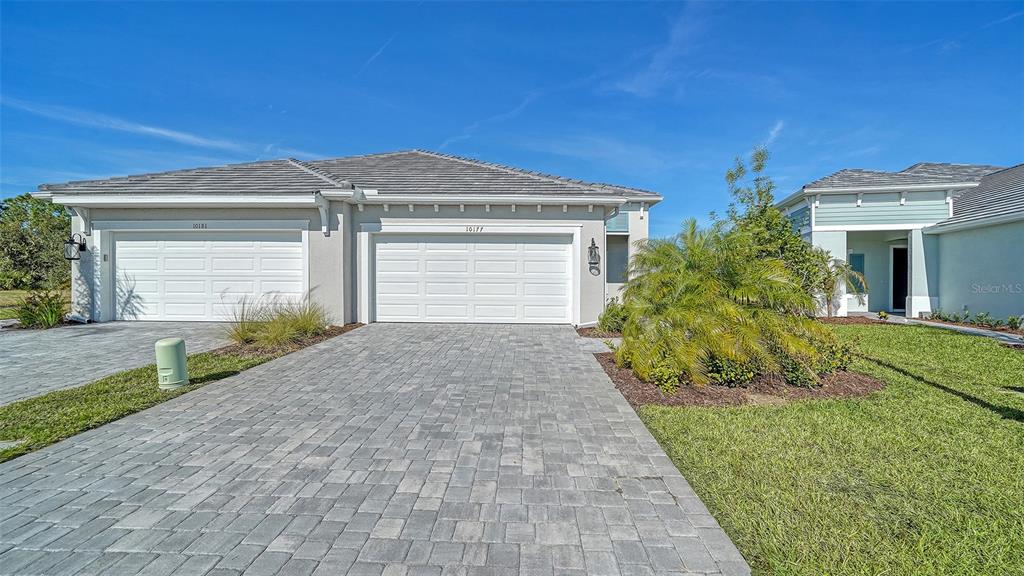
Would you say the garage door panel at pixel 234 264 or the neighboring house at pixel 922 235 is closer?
the garage door panel at pixel 234 264

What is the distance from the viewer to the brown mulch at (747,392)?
472cm

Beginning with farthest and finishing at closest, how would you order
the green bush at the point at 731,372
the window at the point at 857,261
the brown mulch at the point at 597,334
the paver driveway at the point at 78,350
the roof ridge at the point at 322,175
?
the window at the point at 857,261
the roof ridge at the point at 322,175
the brown mulch at the point at 597,334
the paver driveway at the point at 78,350
the green bush at the point at 731,372

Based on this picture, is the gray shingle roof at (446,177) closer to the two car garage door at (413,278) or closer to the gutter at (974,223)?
the two car garage door at (413,278)

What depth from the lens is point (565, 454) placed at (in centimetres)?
335

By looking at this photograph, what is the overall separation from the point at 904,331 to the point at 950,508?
10.4 meters

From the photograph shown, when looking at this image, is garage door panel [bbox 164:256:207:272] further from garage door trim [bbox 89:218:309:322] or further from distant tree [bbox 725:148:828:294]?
distant tree [bbox 725:148:828:294]

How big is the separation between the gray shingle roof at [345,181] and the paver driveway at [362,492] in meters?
6.57

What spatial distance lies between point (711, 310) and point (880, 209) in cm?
1283

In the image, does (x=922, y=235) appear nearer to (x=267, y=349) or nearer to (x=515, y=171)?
(x=515, y=171)

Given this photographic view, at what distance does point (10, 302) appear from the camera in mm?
15164

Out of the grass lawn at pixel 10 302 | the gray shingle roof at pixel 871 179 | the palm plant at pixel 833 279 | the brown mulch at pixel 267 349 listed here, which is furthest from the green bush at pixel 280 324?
the gray shingle roof at pixel 871 179

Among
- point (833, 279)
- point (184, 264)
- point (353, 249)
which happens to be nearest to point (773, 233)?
point (833, 279)

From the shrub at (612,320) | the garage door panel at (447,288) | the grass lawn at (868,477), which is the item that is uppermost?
the garage door panel at (447,288)

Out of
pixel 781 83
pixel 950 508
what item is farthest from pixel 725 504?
pixel 781 83
